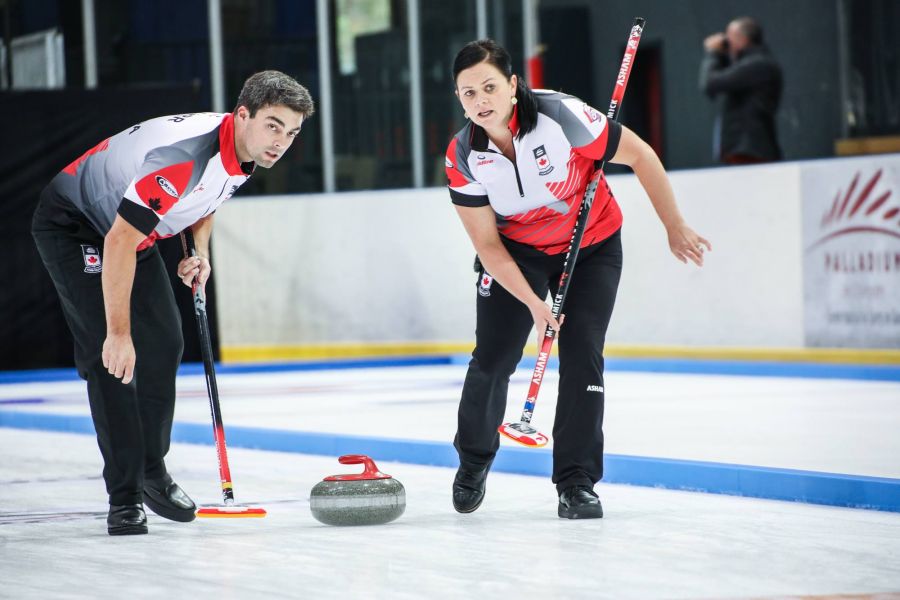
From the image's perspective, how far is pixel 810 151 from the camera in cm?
939

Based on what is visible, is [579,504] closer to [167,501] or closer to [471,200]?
[471,200]

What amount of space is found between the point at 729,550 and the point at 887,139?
5.66 metres

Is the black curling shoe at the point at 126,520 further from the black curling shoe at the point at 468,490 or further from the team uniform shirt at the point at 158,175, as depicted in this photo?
the black curling shoe at the point at 468,490

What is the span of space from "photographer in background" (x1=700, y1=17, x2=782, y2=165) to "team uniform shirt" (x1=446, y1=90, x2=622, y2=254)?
506cm

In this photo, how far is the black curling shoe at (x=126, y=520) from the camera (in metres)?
3.55

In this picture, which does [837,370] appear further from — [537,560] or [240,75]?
[240,75]

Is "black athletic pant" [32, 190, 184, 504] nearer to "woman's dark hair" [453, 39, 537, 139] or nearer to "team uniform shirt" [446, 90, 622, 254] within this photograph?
"team uniform shirt" [446, 90, 622, 254]

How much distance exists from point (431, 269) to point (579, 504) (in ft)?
19.3

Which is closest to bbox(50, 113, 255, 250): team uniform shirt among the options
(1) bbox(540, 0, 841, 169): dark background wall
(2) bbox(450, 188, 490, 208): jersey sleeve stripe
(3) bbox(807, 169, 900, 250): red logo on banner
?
(2) bbox(450, 188, 490, 208): jersey sleeve stripe

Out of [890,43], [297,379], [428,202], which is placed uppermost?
[890,43]

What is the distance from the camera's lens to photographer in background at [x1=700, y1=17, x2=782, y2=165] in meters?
8.56

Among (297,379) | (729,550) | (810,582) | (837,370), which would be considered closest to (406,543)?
(729,550)

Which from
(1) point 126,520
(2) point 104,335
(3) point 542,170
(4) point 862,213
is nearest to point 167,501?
(1) point 126,520

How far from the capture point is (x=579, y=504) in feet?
11.8
